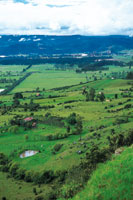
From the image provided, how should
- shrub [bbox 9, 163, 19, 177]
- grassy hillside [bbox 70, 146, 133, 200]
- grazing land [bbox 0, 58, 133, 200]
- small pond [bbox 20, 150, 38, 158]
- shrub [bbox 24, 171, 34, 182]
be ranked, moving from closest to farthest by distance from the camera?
1. grassy hillside [bbox 70, 146, 133, 200]
2. grazing land [bbox 0, 58, 133, 200]
3. shrub [bbox 24, 171, 34, 182]
4. shrub [bbox 9, 163, 19, 177]
5. small pond [bbox 20, 150, 38, 158]

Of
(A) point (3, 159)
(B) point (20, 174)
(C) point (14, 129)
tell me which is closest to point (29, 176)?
(B) point (20, 174)

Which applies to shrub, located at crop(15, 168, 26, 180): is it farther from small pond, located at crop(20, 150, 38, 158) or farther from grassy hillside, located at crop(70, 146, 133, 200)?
grassy hillside, located at crop(70, 146, 133, 200)

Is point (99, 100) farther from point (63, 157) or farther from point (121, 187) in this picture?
point (121, 187)

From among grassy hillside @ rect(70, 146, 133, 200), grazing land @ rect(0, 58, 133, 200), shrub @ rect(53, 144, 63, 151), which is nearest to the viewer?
grassy hillside @ rect(70, 146, 133, 200)

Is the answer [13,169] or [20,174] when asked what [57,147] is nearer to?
[13,169]

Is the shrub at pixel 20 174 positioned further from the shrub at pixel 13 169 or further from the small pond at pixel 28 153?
the small pond at pixel 28 153

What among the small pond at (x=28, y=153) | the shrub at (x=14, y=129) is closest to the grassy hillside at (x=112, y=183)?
the small pond at (x=28, y=153)

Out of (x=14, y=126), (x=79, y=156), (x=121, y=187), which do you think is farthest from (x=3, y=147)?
(x=121, y=187)

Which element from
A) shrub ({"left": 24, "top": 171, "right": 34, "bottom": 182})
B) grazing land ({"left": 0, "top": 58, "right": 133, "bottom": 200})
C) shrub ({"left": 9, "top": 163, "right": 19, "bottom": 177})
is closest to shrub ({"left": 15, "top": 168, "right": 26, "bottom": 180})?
grazing land ({"left": 0, "top": 58, "right": 133, "bottom": 200})
